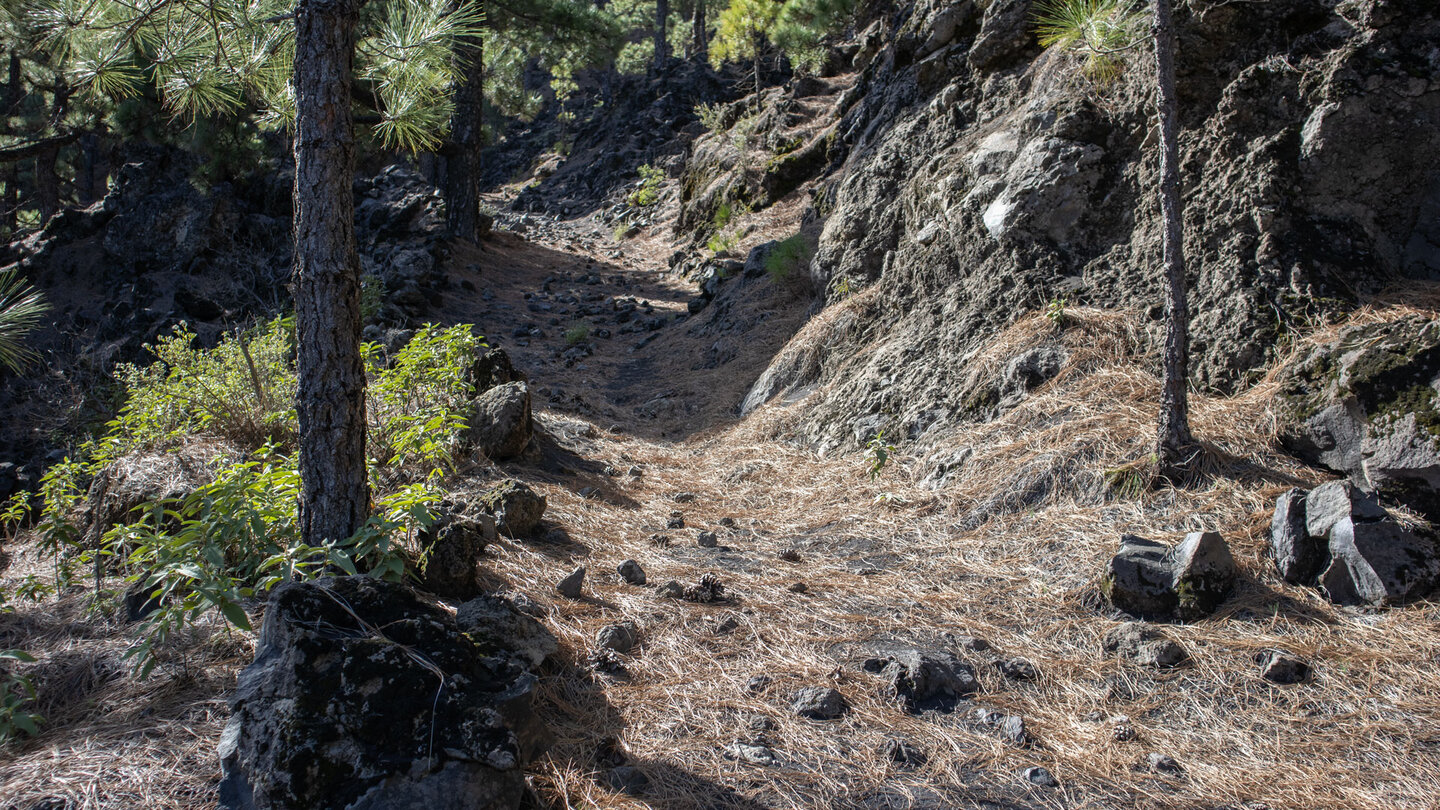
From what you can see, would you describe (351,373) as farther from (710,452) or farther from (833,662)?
(710,452)

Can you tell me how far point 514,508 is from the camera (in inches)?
160

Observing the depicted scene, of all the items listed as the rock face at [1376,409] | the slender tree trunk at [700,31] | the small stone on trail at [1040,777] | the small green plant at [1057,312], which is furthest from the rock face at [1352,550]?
the slender tree trunk at [700,31]

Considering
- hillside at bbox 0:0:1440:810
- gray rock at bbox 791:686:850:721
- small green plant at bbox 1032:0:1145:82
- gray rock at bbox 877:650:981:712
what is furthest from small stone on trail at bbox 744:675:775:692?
small green plant at bbox 1032:0:1145:82

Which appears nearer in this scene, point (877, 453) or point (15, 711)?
point (15, 711)

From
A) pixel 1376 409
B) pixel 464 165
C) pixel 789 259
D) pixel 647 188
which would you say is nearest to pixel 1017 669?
pixel 1376 409

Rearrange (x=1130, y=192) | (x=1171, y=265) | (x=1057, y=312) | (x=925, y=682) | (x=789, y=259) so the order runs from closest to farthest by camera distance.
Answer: (x=925, y=682) < (x=1171, y=265) < (x=1057, y=312) < (x=1130, y=192) < (x=789, y=259)

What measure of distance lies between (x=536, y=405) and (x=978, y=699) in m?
5.31

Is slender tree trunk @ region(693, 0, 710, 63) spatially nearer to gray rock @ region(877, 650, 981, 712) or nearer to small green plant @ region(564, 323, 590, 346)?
small green plant @ region(564, 323, 590, 346)

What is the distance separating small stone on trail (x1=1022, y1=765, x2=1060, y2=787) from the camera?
2.24 meters

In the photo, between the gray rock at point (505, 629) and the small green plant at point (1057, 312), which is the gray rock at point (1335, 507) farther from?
the gray rock at point (505, 629)

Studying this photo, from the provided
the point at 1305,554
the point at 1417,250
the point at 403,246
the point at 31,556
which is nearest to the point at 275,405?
the point at 31,556

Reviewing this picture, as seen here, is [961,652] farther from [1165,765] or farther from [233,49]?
[233,49]

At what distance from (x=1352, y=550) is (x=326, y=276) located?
381cm

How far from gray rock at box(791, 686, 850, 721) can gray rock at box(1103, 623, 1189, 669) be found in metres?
1.07
